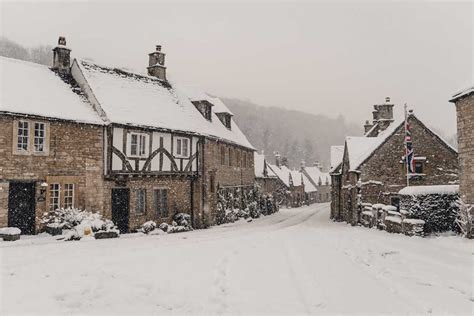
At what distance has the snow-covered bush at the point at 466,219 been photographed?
58.0 feet

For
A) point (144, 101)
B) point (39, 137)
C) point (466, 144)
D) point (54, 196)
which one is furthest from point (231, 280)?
point (144, 101)

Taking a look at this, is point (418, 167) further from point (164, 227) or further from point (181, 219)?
point (164, 227)

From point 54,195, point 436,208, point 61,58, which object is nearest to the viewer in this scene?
point 54,195

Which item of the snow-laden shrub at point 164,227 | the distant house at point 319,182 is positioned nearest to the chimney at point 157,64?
the snow-laden shrub at point 164,227

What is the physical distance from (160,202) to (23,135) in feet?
27.5

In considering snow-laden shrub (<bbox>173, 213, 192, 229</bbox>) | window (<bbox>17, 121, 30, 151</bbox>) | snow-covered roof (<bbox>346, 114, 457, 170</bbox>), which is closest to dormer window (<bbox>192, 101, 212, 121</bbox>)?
snow-laden shrub (<bbox>173, 213, 192, 229</bbox>)

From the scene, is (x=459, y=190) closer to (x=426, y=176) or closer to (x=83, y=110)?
(x=426, y=176)

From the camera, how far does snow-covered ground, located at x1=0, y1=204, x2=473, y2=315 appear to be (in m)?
7.69

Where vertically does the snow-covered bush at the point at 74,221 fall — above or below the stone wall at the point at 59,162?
below

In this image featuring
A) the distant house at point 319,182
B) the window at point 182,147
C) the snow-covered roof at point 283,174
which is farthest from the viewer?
the distant house at point 319,182

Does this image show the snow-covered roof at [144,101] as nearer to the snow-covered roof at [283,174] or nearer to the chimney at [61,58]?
the chimney at [61,58]

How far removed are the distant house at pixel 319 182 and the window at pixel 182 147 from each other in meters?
51.4

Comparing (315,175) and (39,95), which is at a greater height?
(39,95)

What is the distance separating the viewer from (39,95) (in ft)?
63.1
